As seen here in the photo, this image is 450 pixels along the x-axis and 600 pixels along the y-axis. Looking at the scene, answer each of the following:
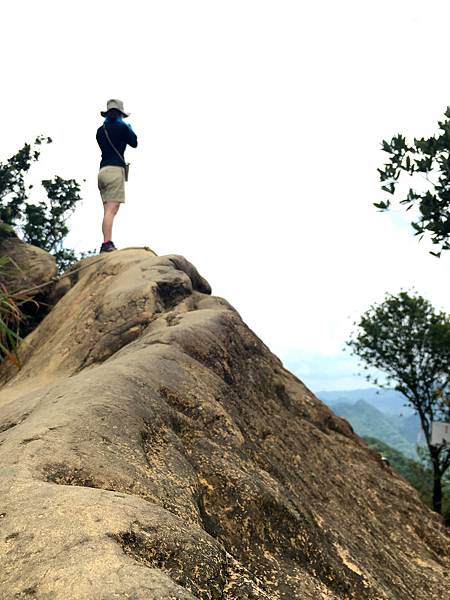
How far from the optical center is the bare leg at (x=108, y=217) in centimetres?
1439

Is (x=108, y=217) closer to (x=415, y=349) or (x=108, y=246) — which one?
(x=108, y=246)

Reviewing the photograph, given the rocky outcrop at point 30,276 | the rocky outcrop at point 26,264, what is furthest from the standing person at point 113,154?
the rocky outcrop at point 26,264

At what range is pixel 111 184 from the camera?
14.3m

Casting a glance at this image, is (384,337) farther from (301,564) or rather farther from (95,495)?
(95,495)

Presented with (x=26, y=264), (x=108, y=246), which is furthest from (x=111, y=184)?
(x=26, y=264)

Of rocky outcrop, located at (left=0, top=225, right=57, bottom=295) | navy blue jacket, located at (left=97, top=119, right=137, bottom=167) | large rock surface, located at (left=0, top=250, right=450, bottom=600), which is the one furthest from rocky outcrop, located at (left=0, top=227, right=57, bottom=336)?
large rock surface, located at (left=0, top=250, right=450, bottom=600)

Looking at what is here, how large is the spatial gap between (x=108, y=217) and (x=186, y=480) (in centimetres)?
1097

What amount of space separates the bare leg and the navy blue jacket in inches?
44.4

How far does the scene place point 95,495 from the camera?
10.8ft

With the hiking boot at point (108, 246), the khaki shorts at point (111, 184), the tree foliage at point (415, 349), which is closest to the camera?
the khaki shorts at point (111, 184)

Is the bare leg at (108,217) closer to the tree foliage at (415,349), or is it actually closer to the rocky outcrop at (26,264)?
the rocky outcrop at (26,264)

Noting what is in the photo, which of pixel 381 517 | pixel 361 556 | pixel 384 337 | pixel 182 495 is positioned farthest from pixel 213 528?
pixel 384 337

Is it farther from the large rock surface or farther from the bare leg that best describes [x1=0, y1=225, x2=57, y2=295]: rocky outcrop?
the large rock surface

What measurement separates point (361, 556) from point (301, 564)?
1521 mm
